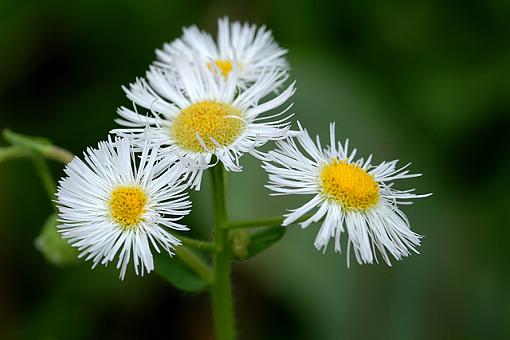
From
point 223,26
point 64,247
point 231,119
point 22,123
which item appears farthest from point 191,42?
point 22,123

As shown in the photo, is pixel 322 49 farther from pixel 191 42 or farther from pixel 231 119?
pixel 231 119

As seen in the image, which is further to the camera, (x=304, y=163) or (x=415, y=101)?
(x=415, y=101)

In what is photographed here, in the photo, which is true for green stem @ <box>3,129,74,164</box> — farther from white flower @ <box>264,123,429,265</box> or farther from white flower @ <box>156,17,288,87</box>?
white flower @ <box>264,123,429,265</box>

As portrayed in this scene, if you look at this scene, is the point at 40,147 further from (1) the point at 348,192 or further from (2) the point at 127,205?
(1) the point at 348,192

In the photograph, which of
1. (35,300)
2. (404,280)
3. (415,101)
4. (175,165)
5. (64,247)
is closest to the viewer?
(175,165)

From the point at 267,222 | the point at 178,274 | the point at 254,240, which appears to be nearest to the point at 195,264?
the point at 178,274

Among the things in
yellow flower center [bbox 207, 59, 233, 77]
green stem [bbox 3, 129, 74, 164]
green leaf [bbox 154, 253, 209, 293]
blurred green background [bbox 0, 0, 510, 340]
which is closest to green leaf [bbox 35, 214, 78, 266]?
green stem [bbox 3, 129, 74, 164]
